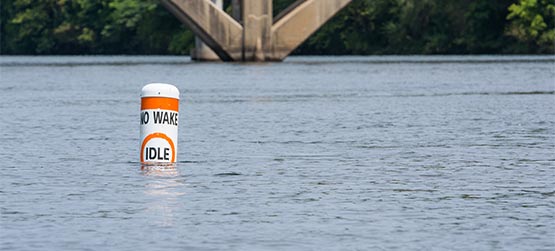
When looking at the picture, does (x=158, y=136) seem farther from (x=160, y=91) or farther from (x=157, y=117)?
(x=160, y=91)

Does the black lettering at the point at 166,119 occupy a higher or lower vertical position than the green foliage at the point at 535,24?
higher

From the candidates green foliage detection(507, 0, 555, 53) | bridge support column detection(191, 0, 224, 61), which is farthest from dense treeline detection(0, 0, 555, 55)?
bridge support column detection(191, 0, 224, 61)

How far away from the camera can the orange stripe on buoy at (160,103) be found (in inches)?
709

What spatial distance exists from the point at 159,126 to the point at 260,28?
206 feet

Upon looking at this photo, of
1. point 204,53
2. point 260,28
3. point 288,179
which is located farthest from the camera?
point 204,53

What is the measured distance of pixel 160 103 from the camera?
1809 cm

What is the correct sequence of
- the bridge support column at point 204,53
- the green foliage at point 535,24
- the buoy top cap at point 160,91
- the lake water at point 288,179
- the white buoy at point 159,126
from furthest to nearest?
1. the green foliage at point 535,24
2. the bridge support column at point 204,53
3. the white buoy at point 159,126
4. the buoy top cap at point 160,91
5. the lake water at point 288,179

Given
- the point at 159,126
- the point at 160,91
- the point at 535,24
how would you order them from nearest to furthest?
1. the point at 160,91
2. the point at 159,126
3. the point at 535,24

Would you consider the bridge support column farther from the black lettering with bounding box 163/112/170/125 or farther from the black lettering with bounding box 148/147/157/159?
the black lettering with bounding box 148/147/157/159

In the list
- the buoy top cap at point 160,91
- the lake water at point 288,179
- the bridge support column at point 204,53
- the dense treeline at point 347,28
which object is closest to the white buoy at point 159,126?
the buoy top cap at point 160,91

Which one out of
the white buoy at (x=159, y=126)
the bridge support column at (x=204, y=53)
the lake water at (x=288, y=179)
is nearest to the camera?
the lake water at (x=288, y=179)

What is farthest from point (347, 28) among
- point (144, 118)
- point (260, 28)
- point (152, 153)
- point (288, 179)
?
point (288, 179)

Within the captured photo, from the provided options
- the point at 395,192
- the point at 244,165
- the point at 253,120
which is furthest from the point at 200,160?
the point at 253,120

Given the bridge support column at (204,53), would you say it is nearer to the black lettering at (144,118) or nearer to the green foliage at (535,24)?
the green foliage at (535,24)
